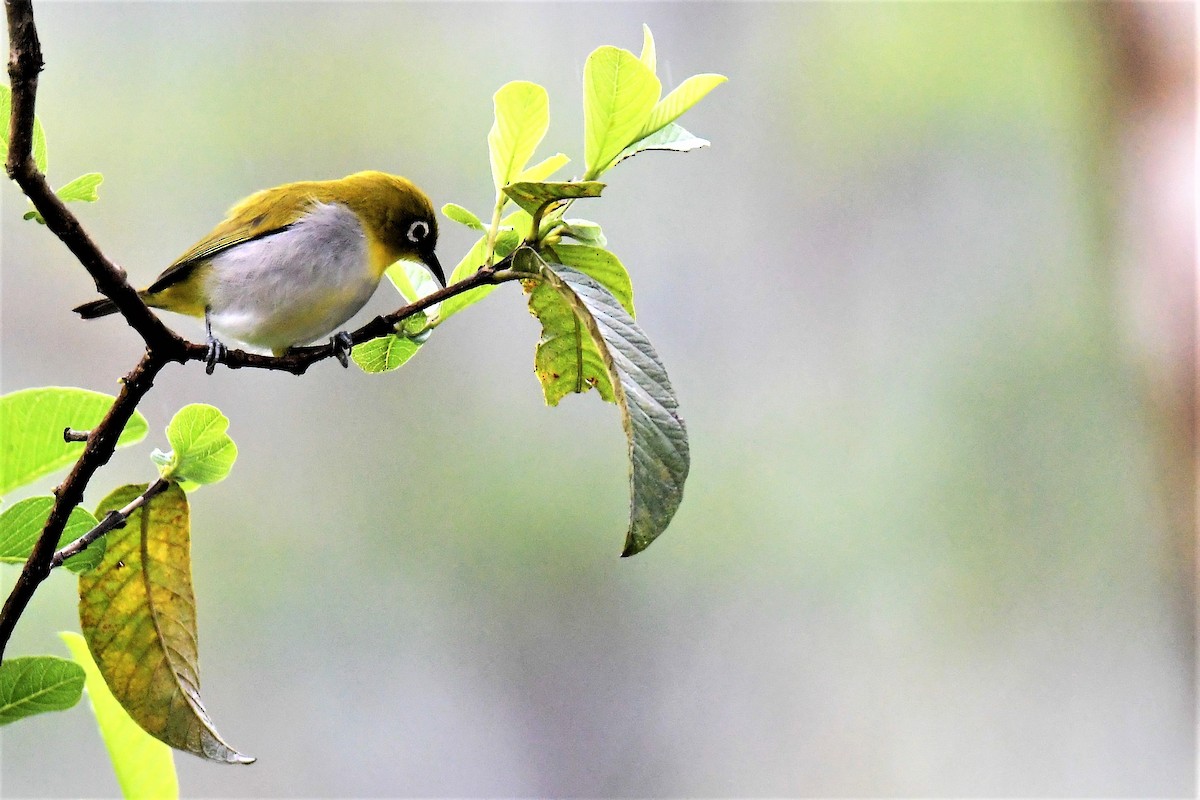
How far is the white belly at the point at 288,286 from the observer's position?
75cm

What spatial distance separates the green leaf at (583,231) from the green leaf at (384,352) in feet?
0.36

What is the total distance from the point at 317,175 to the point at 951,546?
1.63 meters

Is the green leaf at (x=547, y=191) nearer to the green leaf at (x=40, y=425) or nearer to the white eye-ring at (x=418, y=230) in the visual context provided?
the green leaf at (x=40, y=425)

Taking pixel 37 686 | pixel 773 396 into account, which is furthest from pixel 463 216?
pixel 773 396

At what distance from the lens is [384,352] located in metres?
0.52

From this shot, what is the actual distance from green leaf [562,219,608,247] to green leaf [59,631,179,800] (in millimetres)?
344

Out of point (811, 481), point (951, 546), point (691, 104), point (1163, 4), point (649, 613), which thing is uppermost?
point (1163, 4)

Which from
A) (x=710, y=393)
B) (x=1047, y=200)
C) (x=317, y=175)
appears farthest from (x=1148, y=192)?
(x=317, y=175)

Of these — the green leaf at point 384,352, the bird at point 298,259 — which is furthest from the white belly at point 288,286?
the green leaf at point 384,352

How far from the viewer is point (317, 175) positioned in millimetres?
1957

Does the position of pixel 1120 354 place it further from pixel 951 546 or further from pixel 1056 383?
pixel 951 546

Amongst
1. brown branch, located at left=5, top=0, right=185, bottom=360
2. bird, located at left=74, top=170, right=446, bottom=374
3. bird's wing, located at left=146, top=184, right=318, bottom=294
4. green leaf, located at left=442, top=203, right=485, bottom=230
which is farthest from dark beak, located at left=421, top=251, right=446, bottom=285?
brown branch, located at left=5, top=0, right=185, bottom=360

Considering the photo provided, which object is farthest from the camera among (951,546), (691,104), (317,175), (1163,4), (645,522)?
(951,546)

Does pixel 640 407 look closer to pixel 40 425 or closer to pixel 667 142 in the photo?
pixel 667 142
